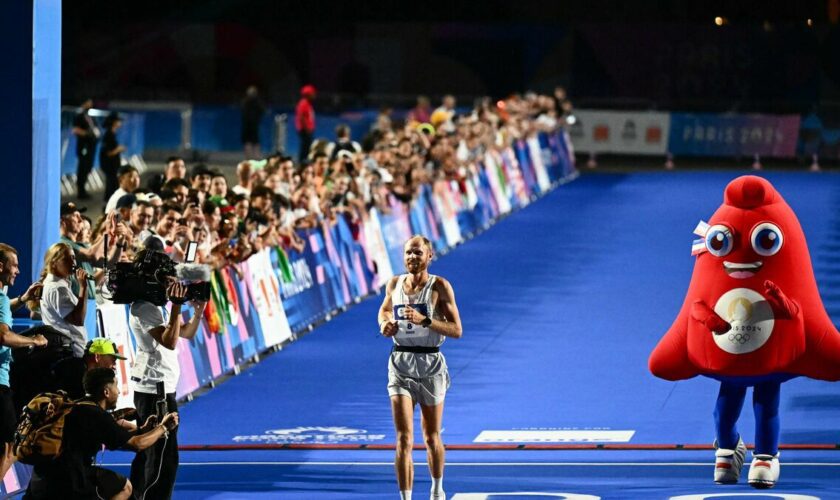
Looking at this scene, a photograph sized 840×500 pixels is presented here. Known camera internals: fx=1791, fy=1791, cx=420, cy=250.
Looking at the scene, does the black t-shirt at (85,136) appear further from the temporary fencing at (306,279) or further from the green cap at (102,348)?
the green cap at (102,348)

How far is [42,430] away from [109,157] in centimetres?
1913

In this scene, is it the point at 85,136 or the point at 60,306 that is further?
the point at 85,136

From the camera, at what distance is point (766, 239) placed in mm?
12078

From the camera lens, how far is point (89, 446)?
9.68 metres

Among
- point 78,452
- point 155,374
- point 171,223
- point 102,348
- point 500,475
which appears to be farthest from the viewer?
point 171,223

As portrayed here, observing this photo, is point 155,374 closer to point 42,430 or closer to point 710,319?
point 42,430

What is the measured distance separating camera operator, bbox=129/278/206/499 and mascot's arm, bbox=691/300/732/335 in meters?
3.34

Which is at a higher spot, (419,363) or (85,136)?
(419,363)

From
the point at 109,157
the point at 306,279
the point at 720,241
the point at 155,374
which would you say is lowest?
the point at 306,279

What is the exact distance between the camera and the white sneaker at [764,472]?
12.3m

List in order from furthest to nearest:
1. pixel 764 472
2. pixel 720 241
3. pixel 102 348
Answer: pixel 764 472 < pixel 720 241 < pixel 102 348

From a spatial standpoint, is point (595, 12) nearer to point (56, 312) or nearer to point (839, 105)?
point (839, 105)

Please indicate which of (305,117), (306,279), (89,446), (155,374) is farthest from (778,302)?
(305,117)

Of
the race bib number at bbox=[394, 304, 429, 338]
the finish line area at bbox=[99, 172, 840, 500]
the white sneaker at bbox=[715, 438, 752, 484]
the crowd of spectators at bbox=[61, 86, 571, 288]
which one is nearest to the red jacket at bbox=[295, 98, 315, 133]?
the crowd of spectators at bbox=[61, 86, 571, 288]
